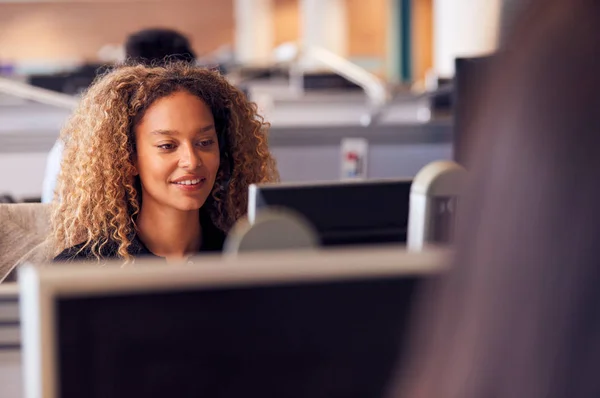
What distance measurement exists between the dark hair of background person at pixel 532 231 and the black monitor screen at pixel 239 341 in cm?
9

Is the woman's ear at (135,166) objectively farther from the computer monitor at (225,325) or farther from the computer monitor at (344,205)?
the computer monitor at (225,325)

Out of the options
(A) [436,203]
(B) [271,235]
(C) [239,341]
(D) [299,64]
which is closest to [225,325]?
(C) [239,341]

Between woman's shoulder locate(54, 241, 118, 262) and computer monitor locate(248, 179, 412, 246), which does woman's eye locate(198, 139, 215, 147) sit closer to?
woman's shoulder locate(54, 241, 118, 262)

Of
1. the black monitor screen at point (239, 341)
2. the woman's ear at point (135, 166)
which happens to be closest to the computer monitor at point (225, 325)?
the black monitor screen at point (239, 341)

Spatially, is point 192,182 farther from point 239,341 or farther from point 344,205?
point 239,341

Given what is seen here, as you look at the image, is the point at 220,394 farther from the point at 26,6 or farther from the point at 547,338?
the point at 26,6

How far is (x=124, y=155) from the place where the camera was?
167cm

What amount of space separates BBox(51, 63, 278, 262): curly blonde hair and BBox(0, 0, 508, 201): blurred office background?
509mm

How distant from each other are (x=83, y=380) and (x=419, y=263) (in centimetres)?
21

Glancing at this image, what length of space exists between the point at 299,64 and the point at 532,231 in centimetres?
1101

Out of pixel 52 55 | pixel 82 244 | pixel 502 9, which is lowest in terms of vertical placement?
pixel 82 244

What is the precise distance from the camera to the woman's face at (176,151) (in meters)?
1.64

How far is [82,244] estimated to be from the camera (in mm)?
1625

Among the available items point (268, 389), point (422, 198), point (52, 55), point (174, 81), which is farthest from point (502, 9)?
point (52, 55)
